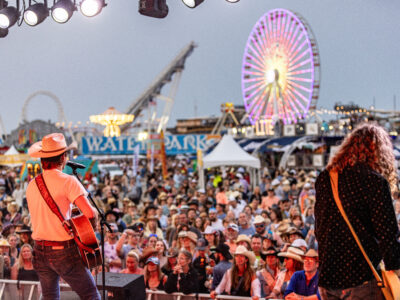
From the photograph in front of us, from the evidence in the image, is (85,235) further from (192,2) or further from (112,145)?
(112,145)

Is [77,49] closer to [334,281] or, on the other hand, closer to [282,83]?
[282,83]

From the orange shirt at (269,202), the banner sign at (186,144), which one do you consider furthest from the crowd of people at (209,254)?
the banner sign at (186,144)

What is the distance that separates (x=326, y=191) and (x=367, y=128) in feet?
1.27

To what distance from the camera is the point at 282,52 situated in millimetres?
29422

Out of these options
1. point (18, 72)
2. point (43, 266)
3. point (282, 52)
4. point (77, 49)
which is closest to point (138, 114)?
point (282, 52)

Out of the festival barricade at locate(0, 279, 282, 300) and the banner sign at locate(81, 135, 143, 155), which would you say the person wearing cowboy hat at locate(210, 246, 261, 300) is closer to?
the festival barricade at locate(0, 279, 282, 300)

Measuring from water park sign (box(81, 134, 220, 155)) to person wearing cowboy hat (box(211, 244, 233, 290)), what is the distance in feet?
68.1

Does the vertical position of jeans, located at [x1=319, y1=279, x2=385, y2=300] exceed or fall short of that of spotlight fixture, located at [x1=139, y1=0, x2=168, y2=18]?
it falls short

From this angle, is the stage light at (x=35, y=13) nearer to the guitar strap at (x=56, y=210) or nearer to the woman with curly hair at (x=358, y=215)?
Result: the guitar strap at (x=56, y=210)

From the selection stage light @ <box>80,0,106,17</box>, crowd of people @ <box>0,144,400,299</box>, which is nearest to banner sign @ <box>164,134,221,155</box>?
crowd of people @ <box>0,144,400,299</box>

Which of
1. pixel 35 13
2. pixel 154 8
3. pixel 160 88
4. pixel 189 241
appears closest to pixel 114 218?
pixel 189 241

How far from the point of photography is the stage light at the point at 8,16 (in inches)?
250

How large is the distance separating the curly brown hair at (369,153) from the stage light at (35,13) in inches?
199

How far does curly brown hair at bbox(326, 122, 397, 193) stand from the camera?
2375 millimetres
